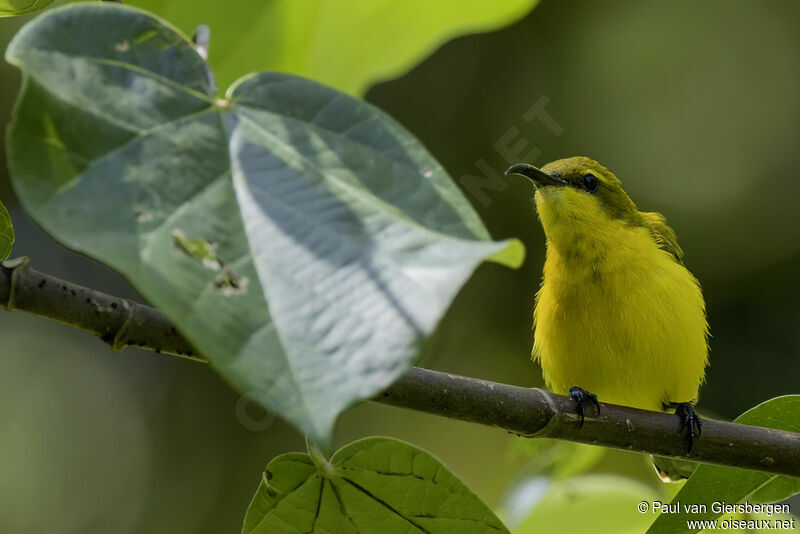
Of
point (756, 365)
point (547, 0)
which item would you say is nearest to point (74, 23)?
point (756, 365)

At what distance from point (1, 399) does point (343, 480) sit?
298 inches

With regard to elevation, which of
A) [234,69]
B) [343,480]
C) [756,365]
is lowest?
[756,365]

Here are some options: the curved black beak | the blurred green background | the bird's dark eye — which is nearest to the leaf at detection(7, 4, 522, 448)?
the curved black beak

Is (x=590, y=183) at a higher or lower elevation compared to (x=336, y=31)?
lower

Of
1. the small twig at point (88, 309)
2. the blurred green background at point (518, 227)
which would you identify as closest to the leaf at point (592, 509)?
the small twig at point (88, 309)

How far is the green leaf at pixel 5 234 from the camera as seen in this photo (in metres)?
1.35

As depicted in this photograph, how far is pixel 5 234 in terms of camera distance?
135 centimetres

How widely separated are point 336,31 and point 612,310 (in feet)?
6.00

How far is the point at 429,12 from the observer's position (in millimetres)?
1832

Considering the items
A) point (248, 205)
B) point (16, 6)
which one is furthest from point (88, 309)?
point (16, 6)

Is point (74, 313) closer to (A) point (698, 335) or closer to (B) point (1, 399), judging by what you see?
(A) point (698, 335)

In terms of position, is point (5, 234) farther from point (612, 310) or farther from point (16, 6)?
point (612, 310)

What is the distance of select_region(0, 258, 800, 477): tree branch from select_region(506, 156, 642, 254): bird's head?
1.46 m

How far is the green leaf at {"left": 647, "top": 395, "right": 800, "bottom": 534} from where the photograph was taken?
5.58ft
